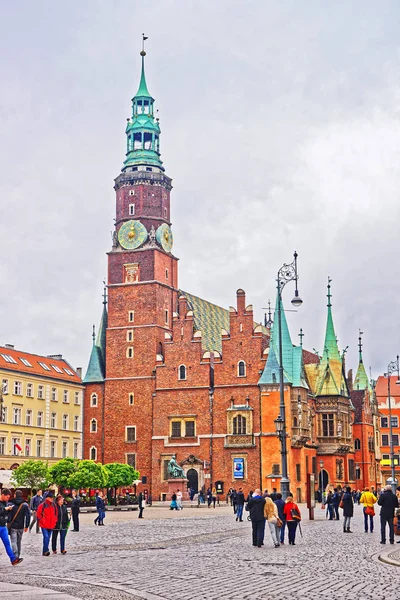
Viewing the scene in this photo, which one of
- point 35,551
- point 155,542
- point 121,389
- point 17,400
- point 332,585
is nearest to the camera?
point 332,585

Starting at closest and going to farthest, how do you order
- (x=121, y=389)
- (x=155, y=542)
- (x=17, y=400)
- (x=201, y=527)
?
(x=155, y=542)
(x=201, y=527)
(x=17, y=400)
(x=121, y=389)

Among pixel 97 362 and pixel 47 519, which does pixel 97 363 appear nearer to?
pixel 97 362

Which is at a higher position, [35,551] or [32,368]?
[32,368]

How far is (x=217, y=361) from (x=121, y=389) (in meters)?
9.83

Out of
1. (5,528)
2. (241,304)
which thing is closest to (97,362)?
(241,304)

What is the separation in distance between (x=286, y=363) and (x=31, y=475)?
29662 mm

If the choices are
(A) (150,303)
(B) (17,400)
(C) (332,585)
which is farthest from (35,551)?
Result: (A) (150,303)

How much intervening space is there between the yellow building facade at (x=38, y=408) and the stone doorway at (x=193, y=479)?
482 inches

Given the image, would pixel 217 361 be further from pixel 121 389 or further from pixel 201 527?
pixel 201 527

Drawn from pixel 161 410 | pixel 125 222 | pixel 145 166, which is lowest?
pixel 161 410

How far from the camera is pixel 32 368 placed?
265 ft

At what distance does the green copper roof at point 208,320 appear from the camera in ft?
280

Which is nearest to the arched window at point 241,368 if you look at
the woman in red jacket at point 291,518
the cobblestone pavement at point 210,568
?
the cobblestone pavement at point 210,568

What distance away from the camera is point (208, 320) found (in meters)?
89.6
